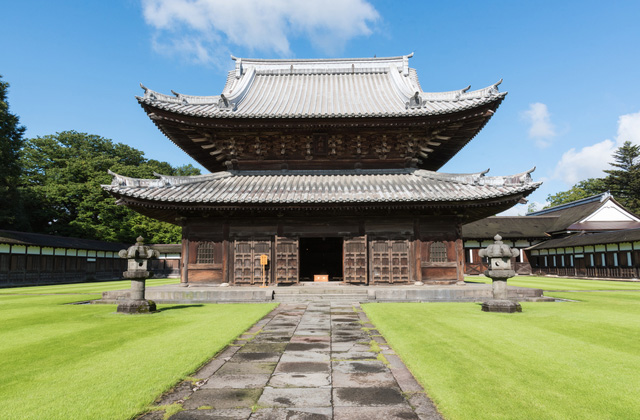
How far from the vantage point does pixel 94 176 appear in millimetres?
47375

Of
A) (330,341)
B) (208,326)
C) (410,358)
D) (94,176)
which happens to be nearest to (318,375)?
(410,358)

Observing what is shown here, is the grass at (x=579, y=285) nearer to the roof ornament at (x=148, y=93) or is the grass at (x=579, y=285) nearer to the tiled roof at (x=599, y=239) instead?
the tiled roof at (x=599, y=239)

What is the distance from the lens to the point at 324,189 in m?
16.8

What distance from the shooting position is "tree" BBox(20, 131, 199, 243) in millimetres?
43844

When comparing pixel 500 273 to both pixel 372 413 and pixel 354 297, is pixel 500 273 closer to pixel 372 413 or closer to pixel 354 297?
pixel 354 297

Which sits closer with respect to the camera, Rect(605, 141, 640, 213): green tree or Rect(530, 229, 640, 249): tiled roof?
Rect(530, 229, 640, 249): tiled roof

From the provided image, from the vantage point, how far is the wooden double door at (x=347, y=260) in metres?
16.8

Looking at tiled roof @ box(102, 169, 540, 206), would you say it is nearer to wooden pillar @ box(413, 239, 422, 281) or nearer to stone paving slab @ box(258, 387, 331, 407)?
wooden pillar @ box(413, 239, 422, 281)

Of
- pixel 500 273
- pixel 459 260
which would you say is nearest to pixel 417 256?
pixel 459 260

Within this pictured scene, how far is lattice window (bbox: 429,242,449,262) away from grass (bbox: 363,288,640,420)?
6.63 metres

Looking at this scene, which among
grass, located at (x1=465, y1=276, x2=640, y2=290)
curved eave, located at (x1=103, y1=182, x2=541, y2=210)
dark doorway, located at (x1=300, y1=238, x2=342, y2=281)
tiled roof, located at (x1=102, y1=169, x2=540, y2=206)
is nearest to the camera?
curved eave, located at (x1=103, y1=182, x2=541, y2=210)

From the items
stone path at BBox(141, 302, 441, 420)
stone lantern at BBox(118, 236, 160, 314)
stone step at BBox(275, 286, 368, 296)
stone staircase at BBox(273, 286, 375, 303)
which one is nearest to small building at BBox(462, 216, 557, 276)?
stone step at BBox(275, 286, 368, 296)

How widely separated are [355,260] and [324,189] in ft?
12.0

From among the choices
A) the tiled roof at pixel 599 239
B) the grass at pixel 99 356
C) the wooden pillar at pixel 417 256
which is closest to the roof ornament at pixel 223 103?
the grass at pixel 99 356
